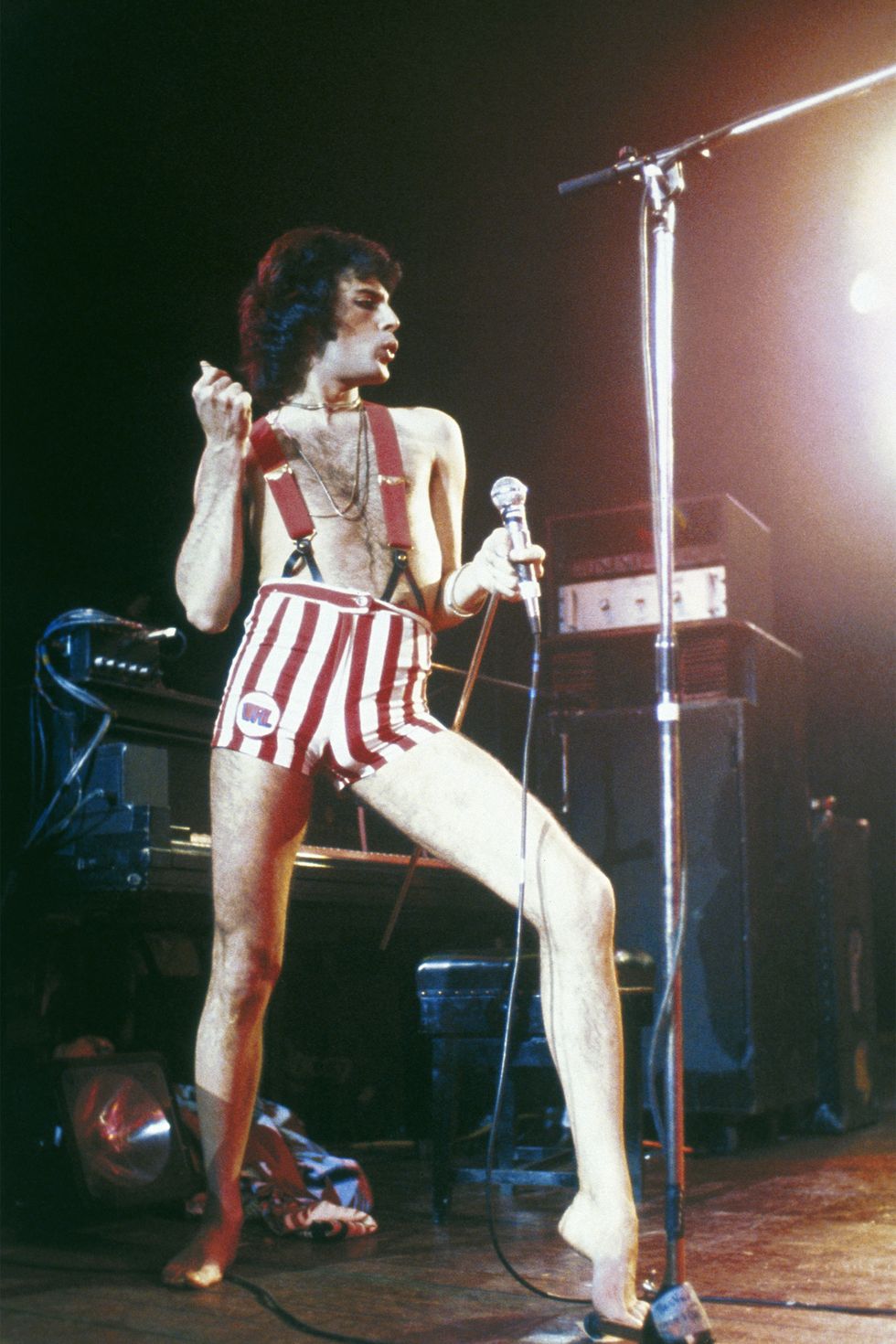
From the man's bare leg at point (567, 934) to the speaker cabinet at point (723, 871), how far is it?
2.52 m

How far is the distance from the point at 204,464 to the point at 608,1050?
1236 mm

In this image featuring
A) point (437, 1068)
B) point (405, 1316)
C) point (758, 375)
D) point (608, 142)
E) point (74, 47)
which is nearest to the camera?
point (405, 1316)

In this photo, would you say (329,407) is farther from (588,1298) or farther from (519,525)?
(588,1298)

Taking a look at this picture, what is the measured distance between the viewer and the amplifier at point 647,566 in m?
5.02

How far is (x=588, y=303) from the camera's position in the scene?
5395 mm

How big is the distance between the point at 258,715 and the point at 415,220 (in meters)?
3.28

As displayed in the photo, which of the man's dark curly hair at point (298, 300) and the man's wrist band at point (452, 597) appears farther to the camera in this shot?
the man's dark curly hair at point (298, 300)

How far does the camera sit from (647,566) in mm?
5141

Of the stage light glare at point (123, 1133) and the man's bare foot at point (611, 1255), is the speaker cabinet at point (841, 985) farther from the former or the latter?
the man's bare foot at point (611, 1255)

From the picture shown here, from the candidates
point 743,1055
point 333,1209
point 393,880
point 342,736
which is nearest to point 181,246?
point 393,880

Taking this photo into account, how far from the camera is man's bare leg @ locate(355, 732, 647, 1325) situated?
1.80 metres

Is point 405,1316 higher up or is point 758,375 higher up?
point 758,375

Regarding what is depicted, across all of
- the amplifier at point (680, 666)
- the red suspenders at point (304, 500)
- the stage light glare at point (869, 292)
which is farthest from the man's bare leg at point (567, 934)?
the stage light glare at point (869, 292)

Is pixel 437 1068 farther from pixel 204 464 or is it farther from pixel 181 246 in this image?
pixel 181 246
